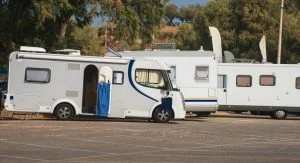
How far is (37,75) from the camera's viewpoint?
83.6ft

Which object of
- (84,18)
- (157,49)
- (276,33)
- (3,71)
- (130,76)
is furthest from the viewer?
(276,33)

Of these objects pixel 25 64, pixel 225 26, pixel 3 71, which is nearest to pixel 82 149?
pixel 25 64

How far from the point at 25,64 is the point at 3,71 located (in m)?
13.9

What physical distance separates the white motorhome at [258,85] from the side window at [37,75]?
9.56 meters

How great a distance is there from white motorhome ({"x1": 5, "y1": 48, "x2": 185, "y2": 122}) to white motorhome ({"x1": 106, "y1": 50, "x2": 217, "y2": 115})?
2502mm

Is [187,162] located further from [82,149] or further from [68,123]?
[68,123]

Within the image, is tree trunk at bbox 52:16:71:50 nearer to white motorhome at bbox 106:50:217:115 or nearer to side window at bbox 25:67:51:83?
white motorhome at bbox 106:50:217:115

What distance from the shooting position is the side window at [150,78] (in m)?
26.1

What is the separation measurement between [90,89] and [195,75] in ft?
17.0

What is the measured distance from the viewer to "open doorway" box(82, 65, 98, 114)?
2595cm

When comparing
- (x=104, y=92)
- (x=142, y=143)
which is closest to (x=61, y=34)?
(x=104, y=92)

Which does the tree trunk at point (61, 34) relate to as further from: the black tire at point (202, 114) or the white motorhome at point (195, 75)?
the black tire at point (202, 114)

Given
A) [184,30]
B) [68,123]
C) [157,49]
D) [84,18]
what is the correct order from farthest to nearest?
1. [184,30]
2. [84,18]
3. [157,49]
4. [68,123]

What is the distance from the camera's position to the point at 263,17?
5716 centimetres
